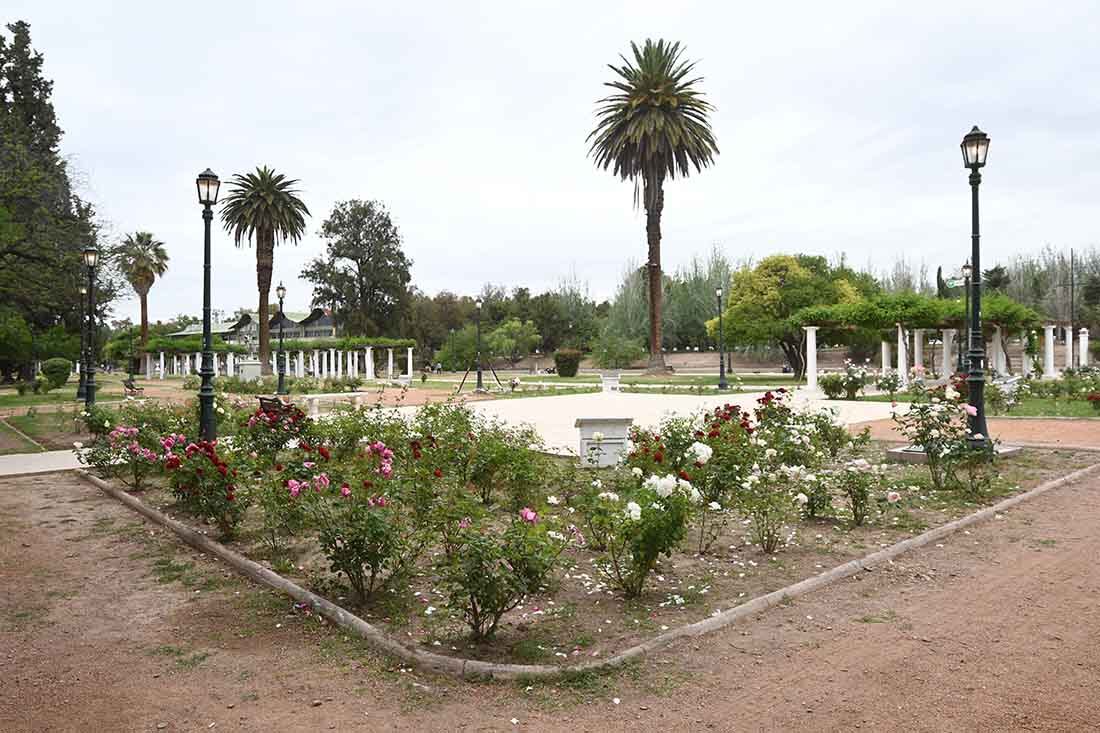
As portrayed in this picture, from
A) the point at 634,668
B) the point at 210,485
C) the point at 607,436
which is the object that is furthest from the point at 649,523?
the point at 607,436

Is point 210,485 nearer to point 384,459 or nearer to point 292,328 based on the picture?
point 384,459

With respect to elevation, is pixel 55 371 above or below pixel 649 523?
above

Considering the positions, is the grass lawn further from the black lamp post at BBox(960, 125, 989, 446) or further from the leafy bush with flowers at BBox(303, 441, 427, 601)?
the black lamp post at BBox(960, 125, 989, 446)

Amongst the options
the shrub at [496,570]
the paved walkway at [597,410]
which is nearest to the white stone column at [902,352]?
the paved walkway at [597,410]

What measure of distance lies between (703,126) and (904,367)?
18.6 m

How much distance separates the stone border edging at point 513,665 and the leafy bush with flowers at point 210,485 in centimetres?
23

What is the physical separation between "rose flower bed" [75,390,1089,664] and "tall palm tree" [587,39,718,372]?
3118 cm

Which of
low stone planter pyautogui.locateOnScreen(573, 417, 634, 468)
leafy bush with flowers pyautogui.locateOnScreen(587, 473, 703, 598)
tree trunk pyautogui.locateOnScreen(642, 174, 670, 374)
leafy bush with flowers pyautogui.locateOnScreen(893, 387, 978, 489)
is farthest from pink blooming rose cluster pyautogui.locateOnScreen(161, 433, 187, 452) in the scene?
tree trunk pyautogui.locateOnScreen(642, 174, 670, 374)

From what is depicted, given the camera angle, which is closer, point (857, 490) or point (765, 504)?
point (765, 504)

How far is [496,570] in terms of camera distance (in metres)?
4.05

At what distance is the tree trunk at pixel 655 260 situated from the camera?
40.4 meters

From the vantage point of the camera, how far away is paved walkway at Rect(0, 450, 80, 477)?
11.4 metres

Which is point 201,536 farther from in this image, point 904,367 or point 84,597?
point 904,367

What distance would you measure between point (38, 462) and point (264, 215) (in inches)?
1566
